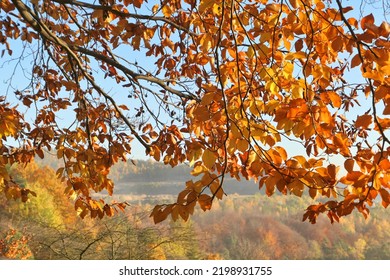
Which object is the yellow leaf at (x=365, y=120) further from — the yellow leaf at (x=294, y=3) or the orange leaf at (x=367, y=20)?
the yellow leaf at (x=294, y=3)

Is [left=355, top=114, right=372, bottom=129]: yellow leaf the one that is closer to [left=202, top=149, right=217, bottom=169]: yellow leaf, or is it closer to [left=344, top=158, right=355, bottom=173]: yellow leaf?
[left=344, top=158, right=355, bottom=173]: yellow leaf

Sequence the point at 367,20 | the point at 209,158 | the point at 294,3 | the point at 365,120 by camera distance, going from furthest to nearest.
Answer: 1. the point at 294,3
2. the point at 209,158
3. the point at 367,20
4. the point at 365,120

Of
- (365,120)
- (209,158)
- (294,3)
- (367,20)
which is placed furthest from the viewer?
(294,3)

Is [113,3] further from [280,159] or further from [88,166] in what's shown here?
[280,159]

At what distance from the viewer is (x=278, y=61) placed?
2.65 meters

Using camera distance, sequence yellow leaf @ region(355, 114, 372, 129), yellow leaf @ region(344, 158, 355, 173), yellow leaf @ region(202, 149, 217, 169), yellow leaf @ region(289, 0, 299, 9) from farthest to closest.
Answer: yellow leaf @ region(289, 0, 299, 9), yellow leaf @ region(202, 149, 217, 169), yellow leaf @ region(344, 158, 355, 173), yellow leaf @ region(355, 114, 372, 129)

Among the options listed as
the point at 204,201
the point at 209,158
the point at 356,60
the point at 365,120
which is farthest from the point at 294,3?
the point at 204,201

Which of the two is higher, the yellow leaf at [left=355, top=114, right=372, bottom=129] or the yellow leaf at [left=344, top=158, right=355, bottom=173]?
the yellow leaf at [left=355, top=114, right=372, bottom=129]

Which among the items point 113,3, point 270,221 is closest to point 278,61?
point 113,3

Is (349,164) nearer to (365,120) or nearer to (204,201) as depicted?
(365,120)

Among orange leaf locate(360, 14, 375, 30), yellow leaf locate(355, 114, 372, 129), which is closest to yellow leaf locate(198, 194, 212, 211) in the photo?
yellow leaf locate(355, 114, 372, 129)

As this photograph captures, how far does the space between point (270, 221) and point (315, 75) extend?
23268 millimetres

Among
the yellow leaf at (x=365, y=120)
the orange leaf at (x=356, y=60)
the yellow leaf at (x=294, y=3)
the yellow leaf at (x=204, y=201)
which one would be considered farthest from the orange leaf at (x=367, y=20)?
the yellow leaf at (x=204, y=201)

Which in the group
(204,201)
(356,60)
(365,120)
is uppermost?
(356,60)
